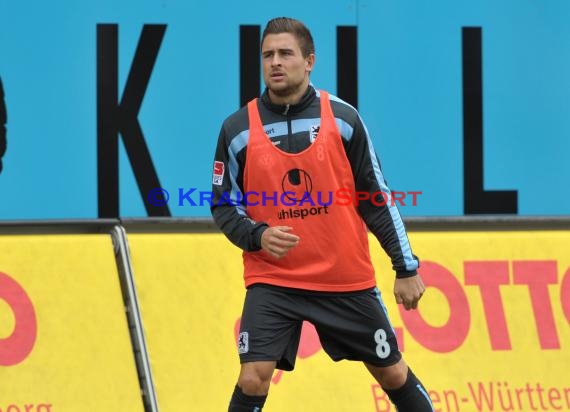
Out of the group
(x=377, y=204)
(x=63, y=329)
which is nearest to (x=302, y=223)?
(x=377, y=204)

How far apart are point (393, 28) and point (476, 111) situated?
2.57 feet

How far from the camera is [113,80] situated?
24.5 feet

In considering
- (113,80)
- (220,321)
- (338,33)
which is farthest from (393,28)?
(220,321)

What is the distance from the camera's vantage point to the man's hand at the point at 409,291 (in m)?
5.05

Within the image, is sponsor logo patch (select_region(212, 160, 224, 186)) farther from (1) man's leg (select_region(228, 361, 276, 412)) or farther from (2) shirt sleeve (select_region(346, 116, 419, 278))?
(1) man's leg (select_region(228, 361, 276, 412))

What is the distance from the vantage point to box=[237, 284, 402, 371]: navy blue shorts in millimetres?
4914

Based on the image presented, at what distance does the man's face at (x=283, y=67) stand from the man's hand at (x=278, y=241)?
60 centimetres

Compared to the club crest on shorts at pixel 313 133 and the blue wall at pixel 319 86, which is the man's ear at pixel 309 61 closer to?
the club crest on shorts at pixel 313 133

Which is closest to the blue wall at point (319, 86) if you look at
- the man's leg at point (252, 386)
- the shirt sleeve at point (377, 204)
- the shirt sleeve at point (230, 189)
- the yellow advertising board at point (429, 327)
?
the yellow advertising board at point (429, 327)

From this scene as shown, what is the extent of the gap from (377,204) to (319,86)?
2698mm

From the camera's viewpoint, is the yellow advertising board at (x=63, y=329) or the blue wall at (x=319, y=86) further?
the blue wall at (x=319, y=86)

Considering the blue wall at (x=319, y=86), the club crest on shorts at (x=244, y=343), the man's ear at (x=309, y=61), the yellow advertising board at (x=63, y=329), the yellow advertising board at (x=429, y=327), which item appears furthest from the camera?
the blue wall at (x=319, y=86)

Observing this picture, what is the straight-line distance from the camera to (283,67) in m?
5.01

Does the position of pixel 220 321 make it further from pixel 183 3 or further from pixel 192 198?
pixel 183 3
